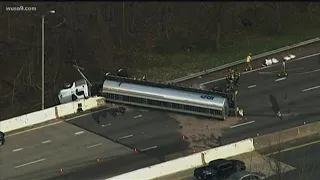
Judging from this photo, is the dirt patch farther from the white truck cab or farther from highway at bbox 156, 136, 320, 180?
the white truck cab

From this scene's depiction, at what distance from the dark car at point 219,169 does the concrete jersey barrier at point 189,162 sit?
4.80 feet

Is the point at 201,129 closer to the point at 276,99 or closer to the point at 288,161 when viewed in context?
the point at 276,99

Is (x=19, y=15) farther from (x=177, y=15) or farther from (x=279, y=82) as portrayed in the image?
(x=279, y=82)

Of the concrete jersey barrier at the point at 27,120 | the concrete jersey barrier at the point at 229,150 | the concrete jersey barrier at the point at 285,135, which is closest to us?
the concrete jersey barrier at the point at 229,150

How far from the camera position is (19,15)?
78250 mm

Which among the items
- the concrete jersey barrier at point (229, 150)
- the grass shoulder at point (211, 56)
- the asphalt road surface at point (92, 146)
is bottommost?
the asphalt road surface at point (92, 146)

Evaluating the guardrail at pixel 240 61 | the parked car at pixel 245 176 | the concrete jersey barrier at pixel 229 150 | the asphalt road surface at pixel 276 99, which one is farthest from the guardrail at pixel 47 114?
the parked car at pixel 245 176

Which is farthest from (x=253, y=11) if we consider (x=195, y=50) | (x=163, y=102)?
(x=163, y=102)

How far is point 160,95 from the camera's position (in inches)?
2012

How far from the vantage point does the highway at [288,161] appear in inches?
1564

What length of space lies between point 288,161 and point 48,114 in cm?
1808

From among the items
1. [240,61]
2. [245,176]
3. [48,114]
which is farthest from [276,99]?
[48,114]

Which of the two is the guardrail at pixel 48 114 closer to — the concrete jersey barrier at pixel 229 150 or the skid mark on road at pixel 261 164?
the concrete jersey barrier at pixel 229 150

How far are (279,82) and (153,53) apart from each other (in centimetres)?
1753
